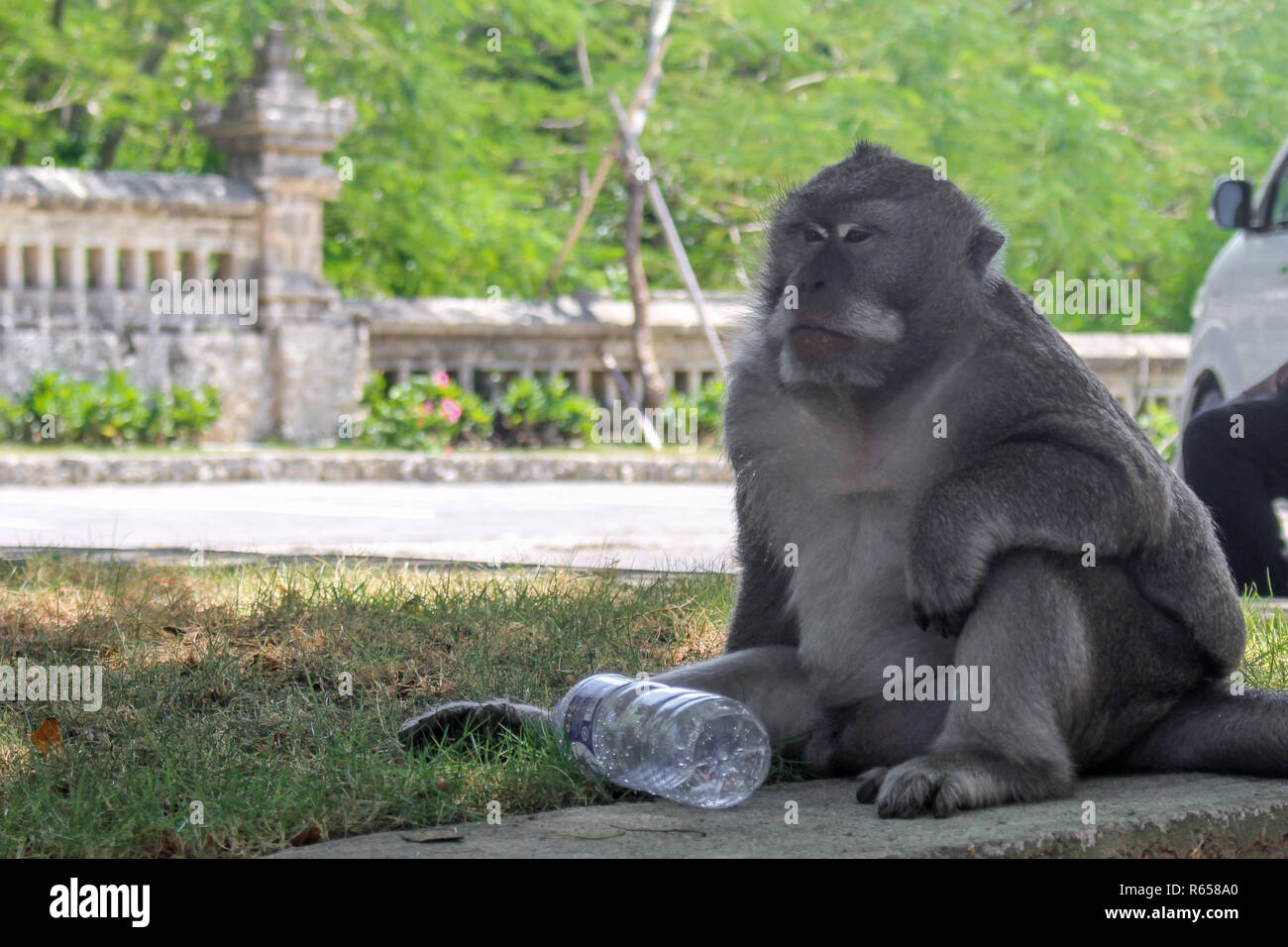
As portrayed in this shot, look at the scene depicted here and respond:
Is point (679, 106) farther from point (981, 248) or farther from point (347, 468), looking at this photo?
point (981, 248)

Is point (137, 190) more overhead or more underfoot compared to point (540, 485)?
more overhead

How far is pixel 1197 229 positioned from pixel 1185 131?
6.98 feet

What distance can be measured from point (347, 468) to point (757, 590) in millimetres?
9676

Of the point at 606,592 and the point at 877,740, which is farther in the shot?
the point at 606,592

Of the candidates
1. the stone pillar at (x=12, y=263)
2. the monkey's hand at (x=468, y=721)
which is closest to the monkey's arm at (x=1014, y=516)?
the monkey's hand at (x=468, y=721)

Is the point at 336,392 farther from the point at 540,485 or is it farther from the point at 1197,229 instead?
the point at 1197,229

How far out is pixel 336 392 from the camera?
14828 mm

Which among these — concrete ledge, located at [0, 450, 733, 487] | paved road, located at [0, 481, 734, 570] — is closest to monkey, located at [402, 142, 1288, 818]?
paved road, located at [0, 481, 734, 570]

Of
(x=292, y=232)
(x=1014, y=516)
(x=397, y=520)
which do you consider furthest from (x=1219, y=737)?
(x=292, y=232)

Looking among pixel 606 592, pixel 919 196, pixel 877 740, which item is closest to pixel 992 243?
pixel 919 196

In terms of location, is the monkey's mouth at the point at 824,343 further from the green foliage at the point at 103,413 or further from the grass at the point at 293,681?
the green foliage at the point at 103,413

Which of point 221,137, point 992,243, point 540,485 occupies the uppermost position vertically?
point 221,137

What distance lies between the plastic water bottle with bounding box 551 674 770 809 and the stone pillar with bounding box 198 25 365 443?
1131 centimetres

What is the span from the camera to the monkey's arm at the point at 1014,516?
3.24 meters
